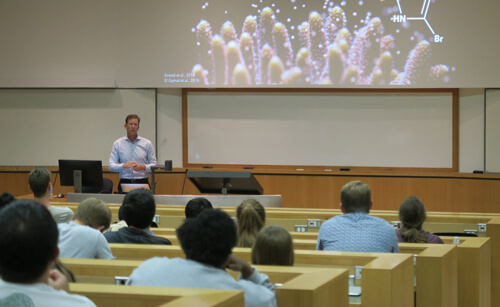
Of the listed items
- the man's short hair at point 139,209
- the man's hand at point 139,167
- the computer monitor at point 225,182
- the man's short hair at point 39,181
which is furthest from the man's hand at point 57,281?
the man's hand at point 139,167

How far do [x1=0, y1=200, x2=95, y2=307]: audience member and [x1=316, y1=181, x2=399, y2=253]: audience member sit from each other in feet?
7.97

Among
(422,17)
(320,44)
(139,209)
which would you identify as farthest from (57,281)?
(422,17)

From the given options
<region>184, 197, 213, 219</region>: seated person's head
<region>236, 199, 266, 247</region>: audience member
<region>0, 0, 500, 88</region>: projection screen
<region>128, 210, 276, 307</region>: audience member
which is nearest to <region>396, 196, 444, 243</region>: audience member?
<region>236, 199, 266, 247</region>: audience member

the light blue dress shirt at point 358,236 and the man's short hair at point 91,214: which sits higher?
the man's short hair at point 91,214

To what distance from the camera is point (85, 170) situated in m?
7.34

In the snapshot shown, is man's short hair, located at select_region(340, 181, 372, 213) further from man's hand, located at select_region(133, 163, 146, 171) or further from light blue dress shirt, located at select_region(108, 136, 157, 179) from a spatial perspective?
light blue dress shirt, located at select_region(108, 136, 157, 179)

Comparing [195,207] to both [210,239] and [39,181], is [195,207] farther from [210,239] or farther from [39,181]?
[210,239]

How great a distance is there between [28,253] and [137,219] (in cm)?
230

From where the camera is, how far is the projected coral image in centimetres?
917

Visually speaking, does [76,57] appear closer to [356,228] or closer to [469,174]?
[469,174]

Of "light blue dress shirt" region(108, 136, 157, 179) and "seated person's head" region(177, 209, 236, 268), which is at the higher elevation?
"light blue dress shirt" region(108, 136, 157, 179)

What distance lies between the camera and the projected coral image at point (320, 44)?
30.1ft

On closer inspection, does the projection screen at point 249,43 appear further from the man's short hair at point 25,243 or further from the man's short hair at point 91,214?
the man's short hair at point 25,243

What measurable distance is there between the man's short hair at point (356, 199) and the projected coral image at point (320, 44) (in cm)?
524
